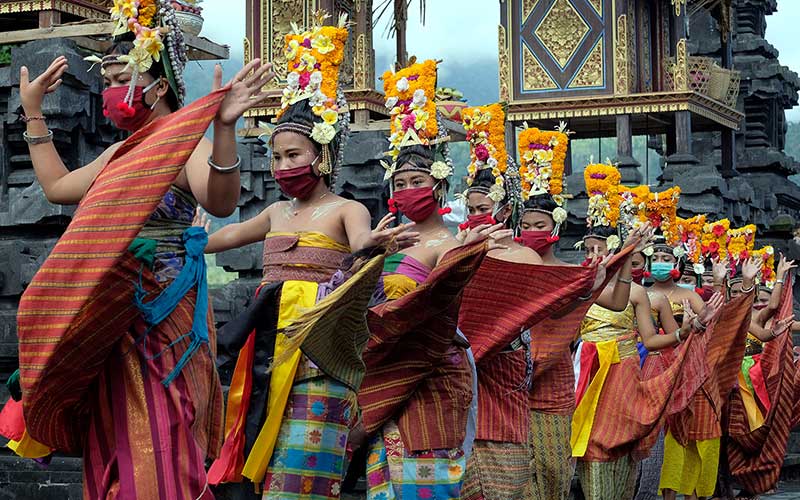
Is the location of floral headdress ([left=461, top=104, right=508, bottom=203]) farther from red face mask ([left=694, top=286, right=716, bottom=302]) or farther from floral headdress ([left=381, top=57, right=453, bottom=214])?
red face mask ([left=694, top=286, right=716, bottom=302])

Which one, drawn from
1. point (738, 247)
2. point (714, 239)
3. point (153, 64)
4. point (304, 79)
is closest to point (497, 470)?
point (304, 79)

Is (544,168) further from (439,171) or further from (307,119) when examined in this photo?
(307,119)

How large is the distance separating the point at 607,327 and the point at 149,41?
5.10 metres

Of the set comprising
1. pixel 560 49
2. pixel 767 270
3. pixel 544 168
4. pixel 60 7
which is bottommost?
pixel 767 270

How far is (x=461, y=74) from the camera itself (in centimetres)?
17625

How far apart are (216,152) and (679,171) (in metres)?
18.0

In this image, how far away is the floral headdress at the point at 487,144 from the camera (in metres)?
8.09

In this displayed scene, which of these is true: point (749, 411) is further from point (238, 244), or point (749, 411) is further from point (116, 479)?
point (116, 479)

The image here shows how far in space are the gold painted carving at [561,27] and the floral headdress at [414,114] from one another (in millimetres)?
16124

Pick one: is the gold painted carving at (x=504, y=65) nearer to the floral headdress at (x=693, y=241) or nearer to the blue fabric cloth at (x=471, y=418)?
the floral headdress at (x=693, y=241)

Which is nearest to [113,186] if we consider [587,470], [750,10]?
[587,470]

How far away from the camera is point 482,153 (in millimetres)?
8180

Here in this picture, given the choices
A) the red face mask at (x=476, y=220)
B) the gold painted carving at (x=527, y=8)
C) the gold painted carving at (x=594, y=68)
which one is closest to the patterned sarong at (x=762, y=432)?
the red face mask at (x=476, y=220)

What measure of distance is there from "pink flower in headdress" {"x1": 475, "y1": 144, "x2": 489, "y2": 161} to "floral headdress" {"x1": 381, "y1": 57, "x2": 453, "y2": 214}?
99 cm
